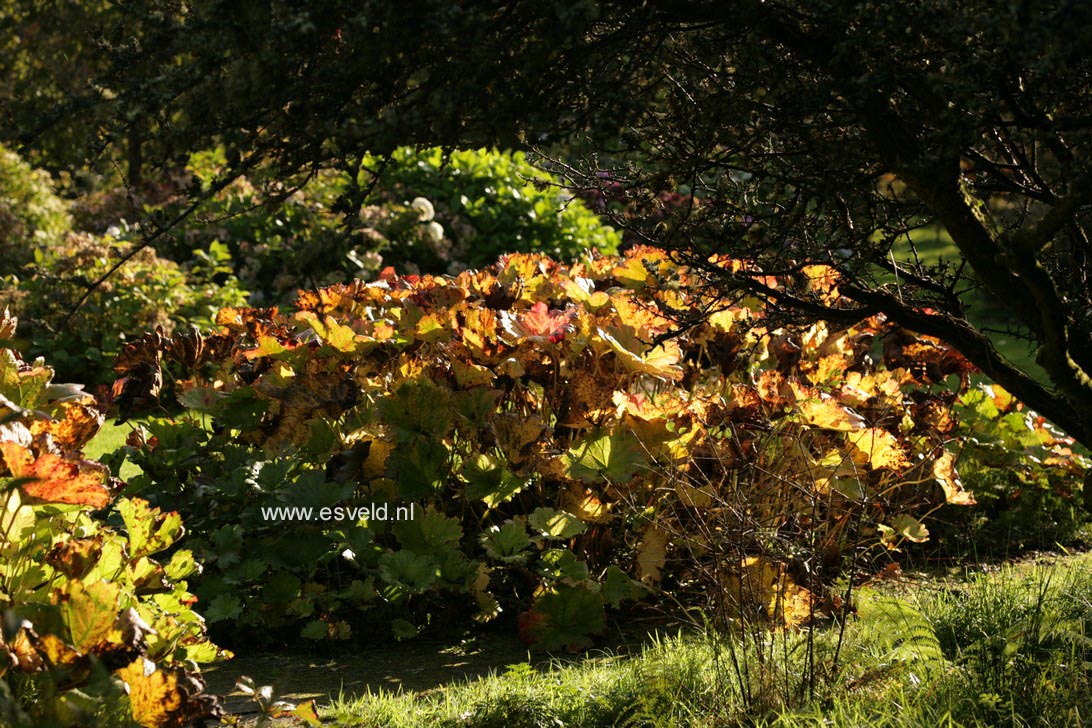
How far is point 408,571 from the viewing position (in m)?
3.17

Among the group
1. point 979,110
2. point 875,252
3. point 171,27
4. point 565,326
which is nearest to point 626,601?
point 565,326

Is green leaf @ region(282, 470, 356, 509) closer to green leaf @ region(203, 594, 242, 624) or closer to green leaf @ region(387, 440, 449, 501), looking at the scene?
green leaf @ region(387, 440, 449, 501)

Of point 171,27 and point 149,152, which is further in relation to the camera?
point 149,152

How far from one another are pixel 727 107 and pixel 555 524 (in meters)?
1.39

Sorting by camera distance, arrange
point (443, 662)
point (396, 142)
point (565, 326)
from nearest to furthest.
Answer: point (396, 142), point (443, 662), point (565, 326)

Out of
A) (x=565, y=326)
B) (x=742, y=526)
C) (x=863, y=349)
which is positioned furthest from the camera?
(x=863, y=349)

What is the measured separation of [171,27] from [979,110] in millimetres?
1762

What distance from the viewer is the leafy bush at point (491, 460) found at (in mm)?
3303

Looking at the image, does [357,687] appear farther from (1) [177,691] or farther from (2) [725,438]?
(2) [725,438]

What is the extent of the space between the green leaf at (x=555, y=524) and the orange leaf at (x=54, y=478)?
1.52m

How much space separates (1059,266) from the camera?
131 inches

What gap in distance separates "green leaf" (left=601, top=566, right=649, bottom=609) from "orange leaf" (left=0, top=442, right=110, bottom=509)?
1.77 m

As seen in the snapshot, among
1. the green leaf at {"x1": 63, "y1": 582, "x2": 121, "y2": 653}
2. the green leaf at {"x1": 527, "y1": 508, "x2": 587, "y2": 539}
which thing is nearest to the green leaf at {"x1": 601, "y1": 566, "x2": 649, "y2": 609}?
the green leaf at {"x1": 527, "y1": 508, "x2": 587, "y2": 539}

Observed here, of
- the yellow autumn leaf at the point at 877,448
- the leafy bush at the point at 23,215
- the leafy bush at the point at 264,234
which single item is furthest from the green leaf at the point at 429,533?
the leafy bush at the point at 23,215
